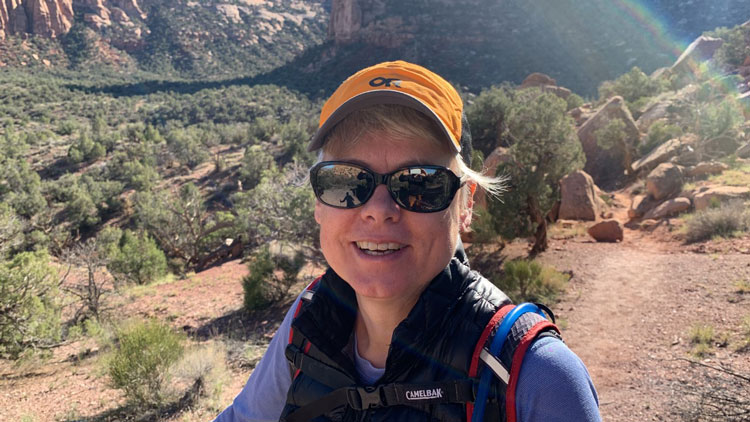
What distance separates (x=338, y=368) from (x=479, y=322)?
52 cm

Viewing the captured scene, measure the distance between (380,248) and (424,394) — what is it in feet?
1.44

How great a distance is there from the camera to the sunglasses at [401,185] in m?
1.24

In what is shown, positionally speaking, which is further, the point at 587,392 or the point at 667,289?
the point at 667,289

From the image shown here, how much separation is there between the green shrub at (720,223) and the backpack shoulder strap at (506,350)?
12.7m

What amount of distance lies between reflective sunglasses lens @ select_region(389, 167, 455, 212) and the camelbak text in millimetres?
524

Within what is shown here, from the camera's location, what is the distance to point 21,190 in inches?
1045

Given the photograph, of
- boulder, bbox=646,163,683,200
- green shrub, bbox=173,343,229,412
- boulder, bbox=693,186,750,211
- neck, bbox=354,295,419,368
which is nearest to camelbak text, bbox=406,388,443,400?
neck, bbox=354,295,419,368

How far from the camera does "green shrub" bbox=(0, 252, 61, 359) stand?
257 inches

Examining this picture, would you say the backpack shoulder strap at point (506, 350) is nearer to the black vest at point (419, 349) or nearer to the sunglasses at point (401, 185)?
the black vest at point (419, 349)

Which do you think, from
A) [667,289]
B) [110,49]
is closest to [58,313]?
[667,289]

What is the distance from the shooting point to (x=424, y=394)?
44.2 inches

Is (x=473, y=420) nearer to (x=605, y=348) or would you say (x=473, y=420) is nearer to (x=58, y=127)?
(x=605, y=348)

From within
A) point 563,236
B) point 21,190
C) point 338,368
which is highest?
point 338,368

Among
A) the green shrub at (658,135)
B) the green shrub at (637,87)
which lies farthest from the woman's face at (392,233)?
the green shrub at (637,87)
